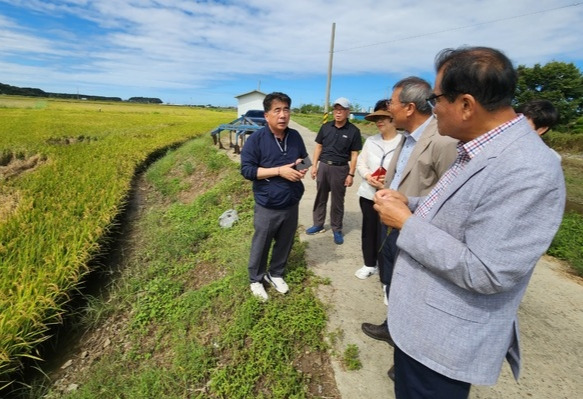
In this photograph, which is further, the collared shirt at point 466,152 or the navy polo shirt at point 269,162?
the navy polo shirt at point 269,162

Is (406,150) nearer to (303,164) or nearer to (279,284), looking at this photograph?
(303,164)

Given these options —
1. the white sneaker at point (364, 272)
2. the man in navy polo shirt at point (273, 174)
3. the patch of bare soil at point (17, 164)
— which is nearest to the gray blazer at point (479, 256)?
the man in navy polo shirt at point (273, 174)

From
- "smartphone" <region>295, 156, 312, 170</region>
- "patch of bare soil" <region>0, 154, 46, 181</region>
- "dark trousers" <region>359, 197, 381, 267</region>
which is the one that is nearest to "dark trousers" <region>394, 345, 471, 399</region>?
"smartphone" <region>295, 156, 312, 170</region>

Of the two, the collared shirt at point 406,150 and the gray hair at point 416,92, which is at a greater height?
the gray hair at point 416,92

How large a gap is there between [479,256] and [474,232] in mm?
69

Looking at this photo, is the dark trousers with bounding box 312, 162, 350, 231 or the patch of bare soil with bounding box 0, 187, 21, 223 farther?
the patch of bare soil with bounding box 0, 187, 21, 223

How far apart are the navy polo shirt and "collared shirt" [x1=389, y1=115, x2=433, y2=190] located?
2.87 ft

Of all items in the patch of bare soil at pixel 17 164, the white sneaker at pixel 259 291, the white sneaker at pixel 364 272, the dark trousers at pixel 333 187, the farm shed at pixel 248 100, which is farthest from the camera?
the farm shed at pixel 248 100

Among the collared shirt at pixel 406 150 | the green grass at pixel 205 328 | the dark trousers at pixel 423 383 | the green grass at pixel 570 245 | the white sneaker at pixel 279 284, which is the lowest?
the green grass at pixel 205 328

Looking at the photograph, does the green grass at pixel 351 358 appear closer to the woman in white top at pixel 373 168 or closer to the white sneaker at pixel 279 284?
the white sneaker at pixel 279 284

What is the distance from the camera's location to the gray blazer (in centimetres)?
79

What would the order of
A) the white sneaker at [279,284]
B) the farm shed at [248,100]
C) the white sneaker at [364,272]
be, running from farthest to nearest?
1. the farm shed at [248,100]
2. the white sneaker at [364,272]
3. the white sneaker at [279,284]

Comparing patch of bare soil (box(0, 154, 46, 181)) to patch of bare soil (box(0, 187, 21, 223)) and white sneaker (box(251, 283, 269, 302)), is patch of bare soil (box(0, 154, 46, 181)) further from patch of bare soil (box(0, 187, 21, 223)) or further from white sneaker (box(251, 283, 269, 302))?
white sneaker (box(251, 283, 269, 302))

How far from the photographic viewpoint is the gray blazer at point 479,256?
2.59ft
